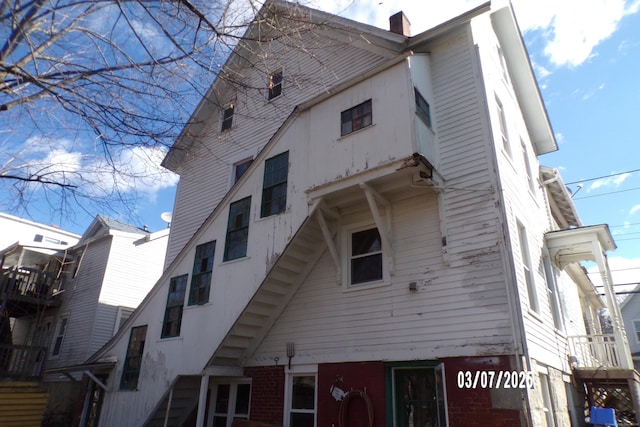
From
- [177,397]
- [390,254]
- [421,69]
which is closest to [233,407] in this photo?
[177,397]

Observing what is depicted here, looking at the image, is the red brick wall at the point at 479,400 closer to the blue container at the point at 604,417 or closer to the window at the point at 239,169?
the blue container at the point at 604,417

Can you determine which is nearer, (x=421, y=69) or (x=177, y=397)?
(x=421, y=69)

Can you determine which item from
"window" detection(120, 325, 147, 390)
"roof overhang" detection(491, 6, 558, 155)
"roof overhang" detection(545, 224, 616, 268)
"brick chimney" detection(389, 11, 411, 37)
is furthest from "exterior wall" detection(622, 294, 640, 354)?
"window" detection(120, 325, 147, 390)

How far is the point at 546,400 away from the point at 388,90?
6.96 m

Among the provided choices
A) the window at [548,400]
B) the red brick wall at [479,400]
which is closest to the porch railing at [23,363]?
the red brick wall at [479,400]

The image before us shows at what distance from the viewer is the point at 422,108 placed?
30.0 feet

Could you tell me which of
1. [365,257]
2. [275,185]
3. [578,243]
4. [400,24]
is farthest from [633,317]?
[275,185]

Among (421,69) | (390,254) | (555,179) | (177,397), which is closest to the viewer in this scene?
(390,254)

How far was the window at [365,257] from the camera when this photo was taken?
9352 millimetres

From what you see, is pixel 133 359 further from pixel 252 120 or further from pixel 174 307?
pixel 252 120

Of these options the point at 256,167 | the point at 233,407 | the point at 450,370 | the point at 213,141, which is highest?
the point at 213,141

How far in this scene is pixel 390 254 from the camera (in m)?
8.96

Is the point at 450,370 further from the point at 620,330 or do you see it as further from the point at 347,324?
the point at 620,330

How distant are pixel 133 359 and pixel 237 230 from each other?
4560 millimetres
